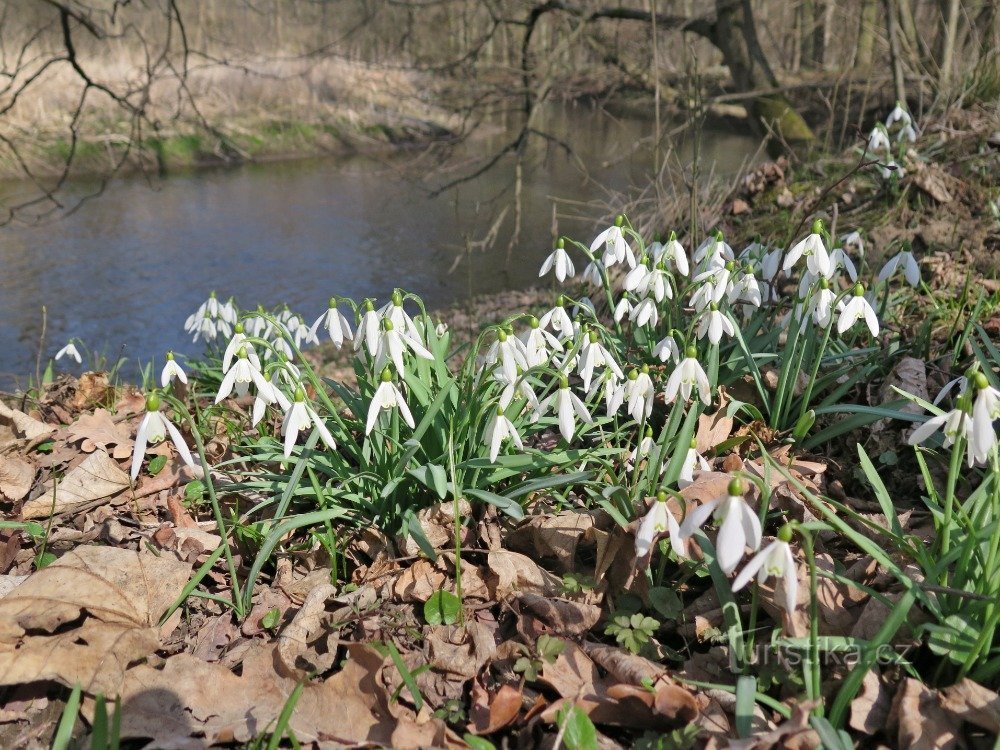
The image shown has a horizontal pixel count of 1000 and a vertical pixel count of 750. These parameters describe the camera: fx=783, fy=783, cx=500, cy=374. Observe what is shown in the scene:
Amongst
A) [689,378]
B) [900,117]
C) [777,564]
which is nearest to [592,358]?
[689,378]

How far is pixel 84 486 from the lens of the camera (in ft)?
7.75

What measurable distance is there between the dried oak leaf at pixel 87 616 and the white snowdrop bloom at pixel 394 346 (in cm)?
71

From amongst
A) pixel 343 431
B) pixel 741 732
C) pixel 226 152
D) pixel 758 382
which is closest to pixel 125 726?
pixel 343 431

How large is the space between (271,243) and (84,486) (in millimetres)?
7517

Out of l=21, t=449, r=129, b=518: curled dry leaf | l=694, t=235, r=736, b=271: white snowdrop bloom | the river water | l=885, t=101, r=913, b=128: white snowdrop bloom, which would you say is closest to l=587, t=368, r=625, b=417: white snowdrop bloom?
l=694, t=235, r=736, b=271: white snowdrop bloom

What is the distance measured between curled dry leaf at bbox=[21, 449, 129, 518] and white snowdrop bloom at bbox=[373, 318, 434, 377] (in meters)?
1.01

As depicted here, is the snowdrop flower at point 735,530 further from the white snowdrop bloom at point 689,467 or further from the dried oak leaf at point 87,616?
the dried oak leaf at point 87,616

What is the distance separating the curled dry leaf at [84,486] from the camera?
231 centimetres

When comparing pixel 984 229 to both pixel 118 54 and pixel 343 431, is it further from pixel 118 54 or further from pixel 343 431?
pixel 118 54

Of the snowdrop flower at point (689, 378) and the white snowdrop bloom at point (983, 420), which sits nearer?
the white snowdrop bloom at point (983, 420)

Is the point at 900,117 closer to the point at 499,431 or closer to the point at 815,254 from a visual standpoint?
the point at 815,254

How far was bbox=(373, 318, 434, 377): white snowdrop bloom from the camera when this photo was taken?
74.4 inches

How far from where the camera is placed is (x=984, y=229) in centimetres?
385

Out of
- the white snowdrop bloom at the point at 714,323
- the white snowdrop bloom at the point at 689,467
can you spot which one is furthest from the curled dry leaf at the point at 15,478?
the white snowdrop bloom at the point at 714,323
